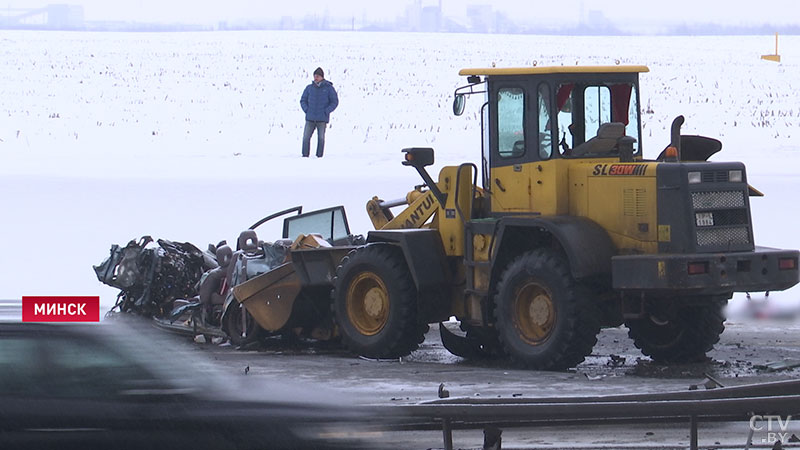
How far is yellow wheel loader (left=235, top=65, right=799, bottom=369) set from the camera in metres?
11.9

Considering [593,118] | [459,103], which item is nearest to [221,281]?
[459,103]

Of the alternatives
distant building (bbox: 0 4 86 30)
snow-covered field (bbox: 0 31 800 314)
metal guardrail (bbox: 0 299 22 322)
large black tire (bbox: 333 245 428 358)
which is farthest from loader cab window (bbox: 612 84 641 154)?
distant building (bbox: 0 4 86 30)

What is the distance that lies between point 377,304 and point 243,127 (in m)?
23.5

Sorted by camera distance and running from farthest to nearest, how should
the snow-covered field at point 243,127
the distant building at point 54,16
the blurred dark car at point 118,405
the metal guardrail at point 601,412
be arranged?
the distant building at point 54,16 → the snow-covered field at point 243,127 → the metal guardrail at point 601,412 → the blurred dark car at point 118,405

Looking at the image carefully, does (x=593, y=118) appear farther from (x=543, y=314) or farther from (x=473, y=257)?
(x=543, y=314)

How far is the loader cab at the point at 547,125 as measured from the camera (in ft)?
41.5

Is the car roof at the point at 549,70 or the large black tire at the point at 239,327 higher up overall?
the car roof at the point at 549,70

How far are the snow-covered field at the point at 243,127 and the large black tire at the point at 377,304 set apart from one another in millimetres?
3460

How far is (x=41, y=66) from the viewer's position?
52.5 m

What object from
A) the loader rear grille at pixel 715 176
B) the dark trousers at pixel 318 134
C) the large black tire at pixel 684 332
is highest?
the dark trousers at pixel 318 134

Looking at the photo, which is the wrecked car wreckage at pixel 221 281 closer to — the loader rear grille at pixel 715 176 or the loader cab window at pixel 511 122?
the loader cab window at pixel 511 122

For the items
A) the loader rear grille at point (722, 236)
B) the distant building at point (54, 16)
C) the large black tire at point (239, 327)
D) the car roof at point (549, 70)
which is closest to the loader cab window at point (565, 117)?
the car roof at point (549, 70)

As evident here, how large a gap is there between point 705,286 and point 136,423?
5944 mm

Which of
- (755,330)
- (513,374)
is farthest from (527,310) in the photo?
(755,330)
